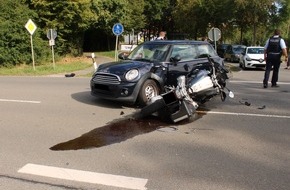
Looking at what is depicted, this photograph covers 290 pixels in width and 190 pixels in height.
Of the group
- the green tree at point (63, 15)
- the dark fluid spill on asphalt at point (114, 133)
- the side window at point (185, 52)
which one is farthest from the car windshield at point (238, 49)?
the dark fluid spill on asphalt at point (114, 133)

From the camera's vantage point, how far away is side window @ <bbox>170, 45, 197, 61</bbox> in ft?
30.8

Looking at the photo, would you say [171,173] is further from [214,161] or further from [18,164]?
[18,164]

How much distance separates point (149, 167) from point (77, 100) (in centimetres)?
543

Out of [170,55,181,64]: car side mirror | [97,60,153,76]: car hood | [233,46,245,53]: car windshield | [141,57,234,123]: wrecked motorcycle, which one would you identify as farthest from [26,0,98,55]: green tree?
[141,57,234,123]: wrecked motorcycle

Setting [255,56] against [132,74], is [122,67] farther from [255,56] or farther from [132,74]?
[255,56]

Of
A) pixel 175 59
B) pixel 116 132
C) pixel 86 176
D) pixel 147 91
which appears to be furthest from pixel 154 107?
pixel 86 176

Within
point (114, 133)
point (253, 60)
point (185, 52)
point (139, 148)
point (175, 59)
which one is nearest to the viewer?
point (139, 148)

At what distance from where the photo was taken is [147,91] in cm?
869

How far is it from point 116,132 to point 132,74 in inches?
83.7

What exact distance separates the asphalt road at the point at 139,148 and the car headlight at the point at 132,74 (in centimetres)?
74

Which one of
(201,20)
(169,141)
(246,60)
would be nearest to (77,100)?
(169,141)

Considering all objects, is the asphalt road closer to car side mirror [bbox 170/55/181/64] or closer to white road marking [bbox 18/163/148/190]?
white road marking [bbox 18/163/148/190]

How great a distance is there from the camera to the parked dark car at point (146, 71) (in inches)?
331

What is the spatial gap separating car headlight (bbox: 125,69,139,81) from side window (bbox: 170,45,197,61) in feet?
4.13
